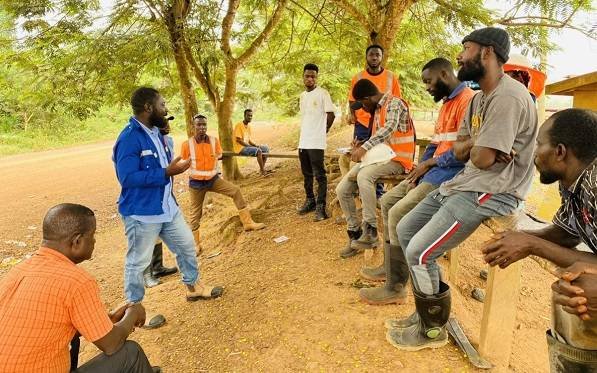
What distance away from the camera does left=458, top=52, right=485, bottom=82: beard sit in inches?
98.3

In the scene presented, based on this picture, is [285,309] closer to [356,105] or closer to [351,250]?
[351,250]

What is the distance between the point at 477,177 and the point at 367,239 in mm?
1792

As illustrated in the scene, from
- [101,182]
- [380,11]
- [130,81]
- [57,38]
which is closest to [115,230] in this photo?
[130,81]

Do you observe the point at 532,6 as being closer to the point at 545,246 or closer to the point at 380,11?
the point at 380,11

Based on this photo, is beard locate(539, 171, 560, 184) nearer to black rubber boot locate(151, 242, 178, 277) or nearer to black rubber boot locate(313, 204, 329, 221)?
black rubber boot locate(313, 204, 329, 221)

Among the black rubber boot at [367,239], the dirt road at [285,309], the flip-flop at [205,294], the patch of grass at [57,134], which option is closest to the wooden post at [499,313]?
the dirt road at [285,309]

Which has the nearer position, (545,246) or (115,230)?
(545,246)

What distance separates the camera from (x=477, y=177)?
8.11 feet

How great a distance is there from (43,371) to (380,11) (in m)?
5.98

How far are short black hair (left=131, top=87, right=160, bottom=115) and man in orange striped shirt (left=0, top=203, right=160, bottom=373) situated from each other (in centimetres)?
146

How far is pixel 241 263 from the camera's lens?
5.11 metres

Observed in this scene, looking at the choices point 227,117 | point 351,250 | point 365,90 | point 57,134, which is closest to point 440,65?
point 365,90

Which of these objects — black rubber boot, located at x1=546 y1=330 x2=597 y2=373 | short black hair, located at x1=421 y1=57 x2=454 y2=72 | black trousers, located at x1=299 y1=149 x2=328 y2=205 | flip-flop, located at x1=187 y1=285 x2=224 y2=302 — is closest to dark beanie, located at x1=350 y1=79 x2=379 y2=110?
short black hair, located at x1=421 y1=57 x2=454 y2=72

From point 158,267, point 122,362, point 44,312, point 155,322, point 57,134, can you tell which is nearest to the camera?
point 44,312
